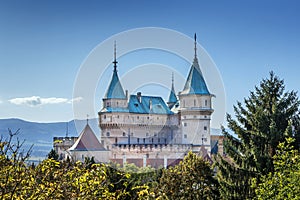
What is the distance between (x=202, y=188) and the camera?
2103 centimetres

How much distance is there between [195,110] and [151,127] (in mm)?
7606

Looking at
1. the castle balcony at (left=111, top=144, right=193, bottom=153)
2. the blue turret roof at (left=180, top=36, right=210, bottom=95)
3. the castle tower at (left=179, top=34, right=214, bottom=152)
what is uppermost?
the blue turret roof at (left=180, top=36, right=210, bottom=95)

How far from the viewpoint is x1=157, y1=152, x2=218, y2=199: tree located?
20.6 metres

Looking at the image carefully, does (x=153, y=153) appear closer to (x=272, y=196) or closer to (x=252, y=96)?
(x=252, y=96)

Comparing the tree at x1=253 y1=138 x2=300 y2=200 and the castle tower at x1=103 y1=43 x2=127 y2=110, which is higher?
the castle tower at x1=103 y1=43 x2=127 y2=110

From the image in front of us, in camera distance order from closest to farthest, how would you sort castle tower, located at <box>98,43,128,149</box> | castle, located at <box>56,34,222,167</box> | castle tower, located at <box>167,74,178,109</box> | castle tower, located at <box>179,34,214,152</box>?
1. castle, located at <box>56,34,222,167</box>
2. castle tower, located at <box>179,34,214,152</box>
3. castle tower, located at <box>98,43,128,149</box>
4. castle tower, located at <box>167,74,178,109</box>

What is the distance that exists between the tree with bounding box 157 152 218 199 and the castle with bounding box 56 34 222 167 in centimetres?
4245

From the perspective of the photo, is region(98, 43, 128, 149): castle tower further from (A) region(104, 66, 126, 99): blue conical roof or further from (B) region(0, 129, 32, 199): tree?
(B) region(0, 129, 32, 199): tree

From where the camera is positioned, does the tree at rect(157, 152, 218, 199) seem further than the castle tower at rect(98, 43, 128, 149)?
No

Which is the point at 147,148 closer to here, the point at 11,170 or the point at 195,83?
the point at 195,83

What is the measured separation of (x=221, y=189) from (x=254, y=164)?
5.84ft

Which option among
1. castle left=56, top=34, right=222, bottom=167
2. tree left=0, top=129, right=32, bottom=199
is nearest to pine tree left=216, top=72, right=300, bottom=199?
tree left=0, top=129, right=32, bottom=199

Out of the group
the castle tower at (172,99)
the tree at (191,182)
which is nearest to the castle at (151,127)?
the castle tower at (172,99)

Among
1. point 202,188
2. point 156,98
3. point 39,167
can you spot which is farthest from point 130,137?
point 39,167
